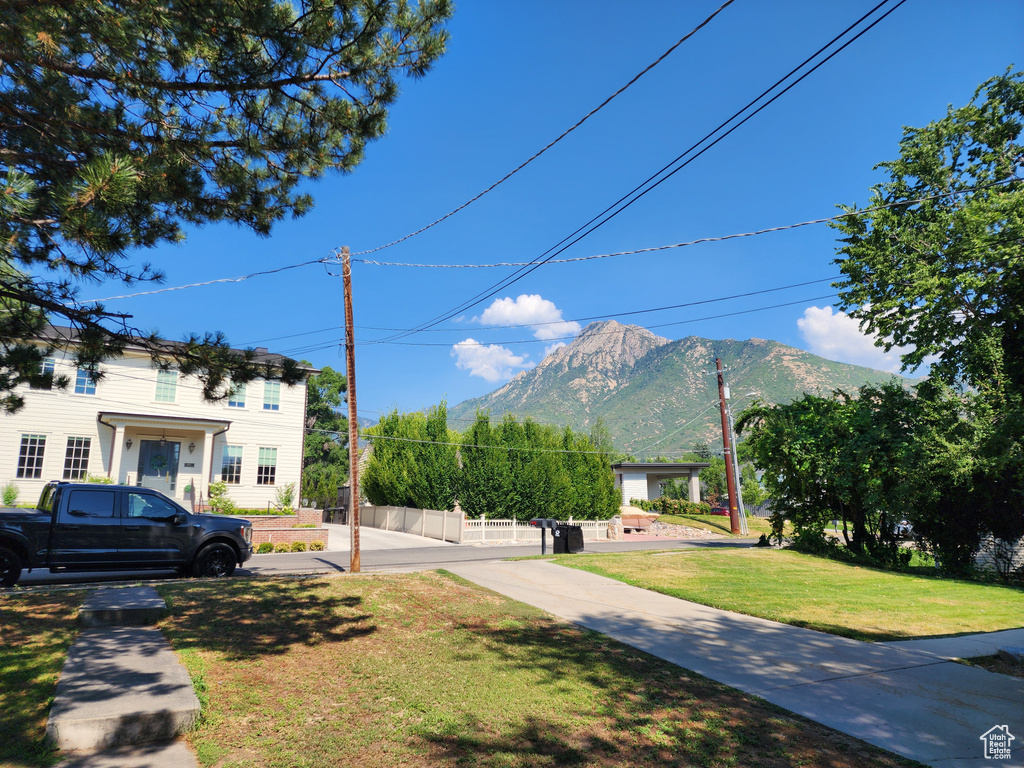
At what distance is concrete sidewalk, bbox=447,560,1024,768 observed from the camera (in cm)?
456

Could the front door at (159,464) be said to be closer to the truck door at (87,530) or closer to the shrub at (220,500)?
the shrub at (220,500)

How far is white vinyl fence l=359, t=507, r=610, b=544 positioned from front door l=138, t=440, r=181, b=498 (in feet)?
36.0

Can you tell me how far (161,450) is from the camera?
26.3 meters

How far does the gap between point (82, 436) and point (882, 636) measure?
2915 centimetres

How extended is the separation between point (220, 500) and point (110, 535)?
16514mm

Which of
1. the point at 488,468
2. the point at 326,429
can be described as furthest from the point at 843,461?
the point at 326,429

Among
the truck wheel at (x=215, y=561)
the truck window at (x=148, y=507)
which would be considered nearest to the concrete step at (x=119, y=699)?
the truck window at (x=148, y=507)

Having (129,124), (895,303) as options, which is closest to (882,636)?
(129,124)

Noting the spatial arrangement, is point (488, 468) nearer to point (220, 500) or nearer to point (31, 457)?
point (220, 500)

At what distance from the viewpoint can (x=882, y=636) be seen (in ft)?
26.2

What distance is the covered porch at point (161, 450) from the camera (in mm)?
24406

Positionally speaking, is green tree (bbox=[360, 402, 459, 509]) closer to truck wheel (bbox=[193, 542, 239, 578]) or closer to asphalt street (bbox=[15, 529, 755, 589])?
asphalt street (bbox=[15, 529, 755, 589])

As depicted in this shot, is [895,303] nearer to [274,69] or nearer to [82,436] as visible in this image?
[274,69]

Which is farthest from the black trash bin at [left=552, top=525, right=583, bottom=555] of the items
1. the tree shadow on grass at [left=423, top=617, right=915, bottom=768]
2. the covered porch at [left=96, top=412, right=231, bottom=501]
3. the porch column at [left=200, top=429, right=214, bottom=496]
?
the porch column at [left=200, top=429, right=214, bottom=496]
